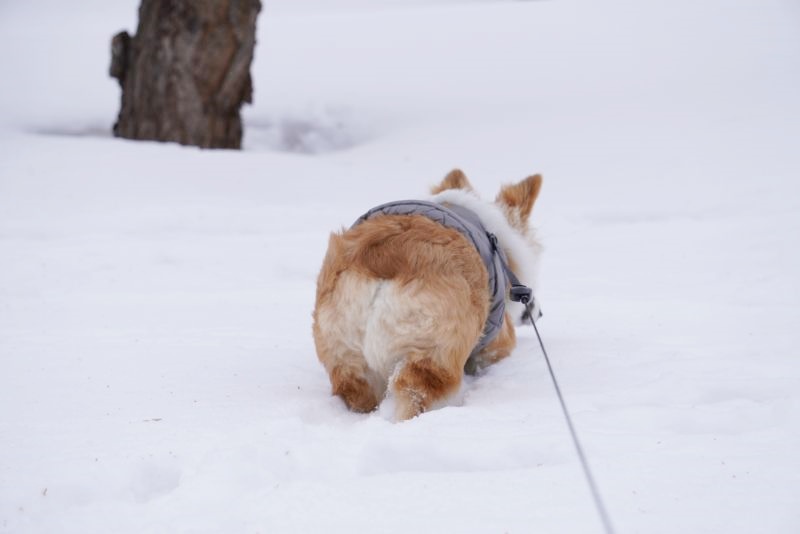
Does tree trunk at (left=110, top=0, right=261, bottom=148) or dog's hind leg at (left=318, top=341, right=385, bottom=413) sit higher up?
tree trunk at (left=110, top=0, right=261, bottom=148)

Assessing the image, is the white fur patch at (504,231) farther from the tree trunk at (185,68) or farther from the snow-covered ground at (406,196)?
the tree trunk at (185,68)

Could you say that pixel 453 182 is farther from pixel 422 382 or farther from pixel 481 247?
pixel 422 382

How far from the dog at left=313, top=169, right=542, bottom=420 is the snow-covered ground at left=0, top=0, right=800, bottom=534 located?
194 millimetres

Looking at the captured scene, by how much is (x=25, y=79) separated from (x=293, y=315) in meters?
8.52

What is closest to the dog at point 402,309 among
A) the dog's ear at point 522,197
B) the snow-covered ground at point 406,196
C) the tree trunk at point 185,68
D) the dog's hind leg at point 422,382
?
the dog's hind leg at point 422,382

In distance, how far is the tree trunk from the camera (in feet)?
24.3

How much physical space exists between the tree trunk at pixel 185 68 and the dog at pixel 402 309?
508cm

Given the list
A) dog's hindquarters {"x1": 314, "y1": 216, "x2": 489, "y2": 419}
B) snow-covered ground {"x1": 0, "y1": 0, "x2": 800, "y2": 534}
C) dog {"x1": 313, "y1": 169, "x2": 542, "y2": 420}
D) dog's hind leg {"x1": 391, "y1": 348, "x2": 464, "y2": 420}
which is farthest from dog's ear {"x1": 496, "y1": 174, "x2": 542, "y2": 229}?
dog's hind leg {"x1": 391, "y1": 348, "x2": 464, "y2": 420}

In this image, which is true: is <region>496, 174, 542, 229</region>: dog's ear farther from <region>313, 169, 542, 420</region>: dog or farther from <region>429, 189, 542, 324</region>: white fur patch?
<region>313, 169, 542, 420</region>: dog

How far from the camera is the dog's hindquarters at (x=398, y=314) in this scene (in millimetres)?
2709

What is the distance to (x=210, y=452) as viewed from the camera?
2.17 metres

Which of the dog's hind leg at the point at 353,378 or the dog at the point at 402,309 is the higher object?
the dog at the point at 402,309

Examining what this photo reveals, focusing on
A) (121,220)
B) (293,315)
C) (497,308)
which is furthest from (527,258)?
(121,220)

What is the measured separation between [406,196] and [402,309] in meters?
4.78
